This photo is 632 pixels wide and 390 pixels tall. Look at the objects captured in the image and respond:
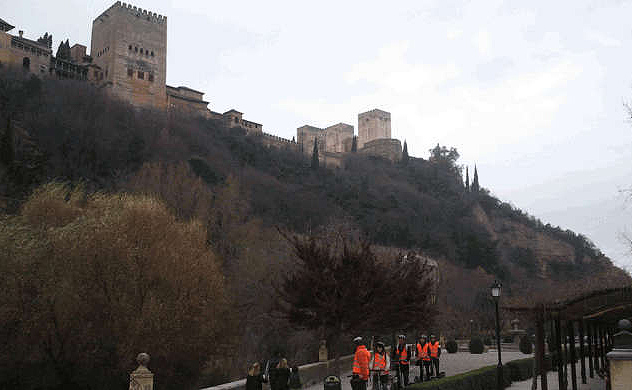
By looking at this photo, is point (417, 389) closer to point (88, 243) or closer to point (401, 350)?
point (401, 350)

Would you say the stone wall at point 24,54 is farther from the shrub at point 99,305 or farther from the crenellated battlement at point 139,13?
the shrub at point 99,305

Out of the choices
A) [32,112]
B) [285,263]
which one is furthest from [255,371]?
[32,112]

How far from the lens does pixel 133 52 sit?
261ft

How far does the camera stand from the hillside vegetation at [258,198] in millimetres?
31438

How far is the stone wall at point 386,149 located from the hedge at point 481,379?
108 metres

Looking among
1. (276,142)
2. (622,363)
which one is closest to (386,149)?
(276,142)

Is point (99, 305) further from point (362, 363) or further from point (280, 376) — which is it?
point (362, 363)

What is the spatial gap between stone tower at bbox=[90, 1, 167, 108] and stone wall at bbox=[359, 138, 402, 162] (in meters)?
59.9

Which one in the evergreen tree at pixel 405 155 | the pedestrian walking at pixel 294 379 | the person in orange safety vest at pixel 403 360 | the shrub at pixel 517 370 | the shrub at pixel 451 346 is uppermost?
the evergreen tree at pixel 405 155

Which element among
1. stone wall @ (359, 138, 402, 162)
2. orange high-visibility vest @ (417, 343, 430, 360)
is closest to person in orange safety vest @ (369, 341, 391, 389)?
orange high-visibility vest @ (417, 343, 430, 360)

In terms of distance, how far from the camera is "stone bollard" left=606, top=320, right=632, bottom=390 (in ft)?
29.9

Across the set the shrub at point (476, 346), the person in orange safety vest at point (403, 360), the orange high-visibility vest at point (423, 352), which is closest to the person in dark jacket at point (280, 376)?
the person in orange safety vest at point (403, 360)

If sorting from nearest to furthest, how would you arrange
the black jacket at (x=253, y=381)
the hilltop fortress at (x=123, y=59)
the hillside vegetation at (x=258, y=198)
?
the black jacket at (x=253, y=381), the hillside vegetation at (x=258, y=198), the hilltop fortress at (x=123, y=59)

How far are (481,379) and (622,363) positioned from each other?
287 inches
